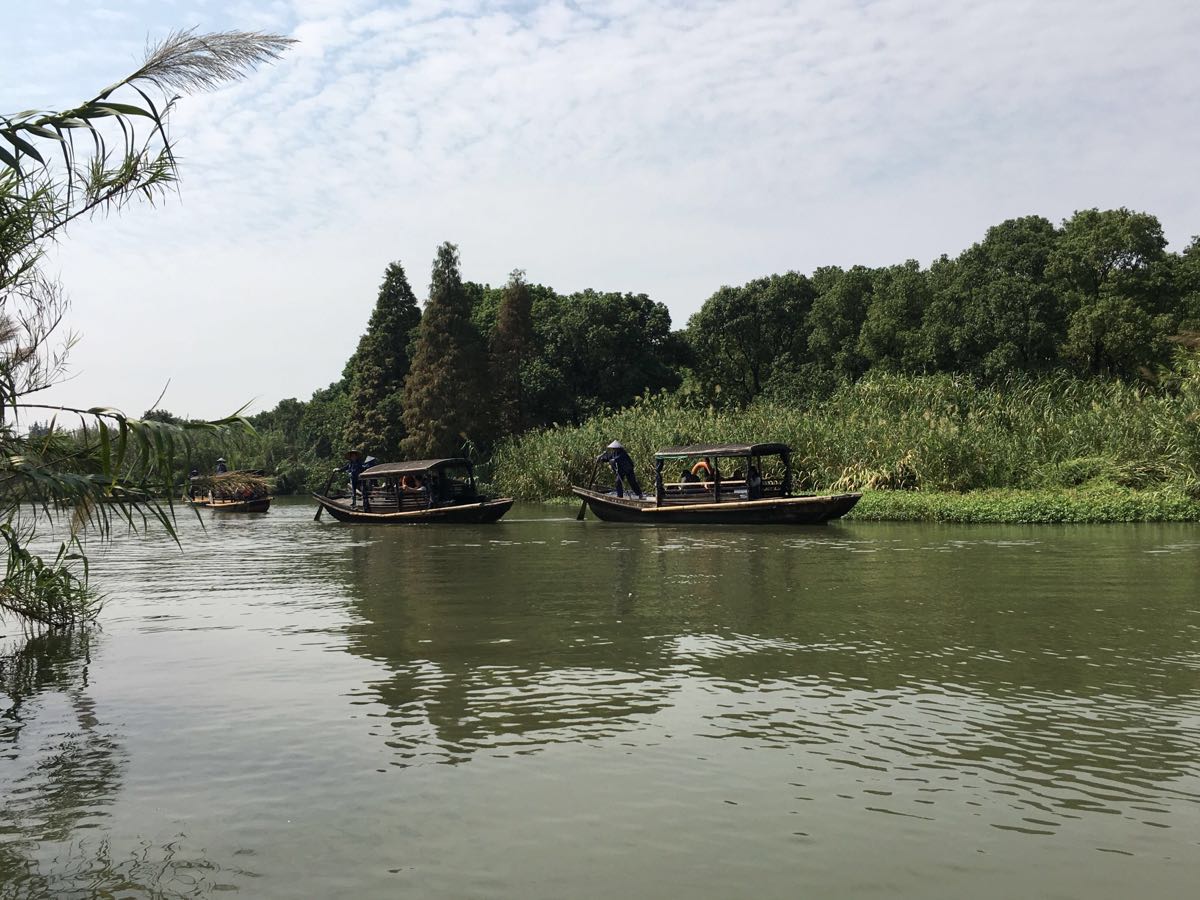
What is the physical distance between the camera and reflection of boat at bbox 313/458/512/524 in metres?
28.7

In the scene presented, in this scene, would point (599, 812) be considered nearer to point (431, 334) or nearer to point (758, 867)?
point (758, 867)

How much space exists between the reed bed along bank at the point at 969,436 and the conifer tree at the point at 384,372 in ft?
74.1

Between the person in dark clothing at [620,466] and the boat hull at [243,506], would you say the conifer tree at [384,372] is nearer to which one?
the boat hull at [243,506]

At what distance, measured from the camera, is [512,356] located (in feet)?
185

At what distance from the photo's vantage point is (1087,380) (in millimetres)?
41531

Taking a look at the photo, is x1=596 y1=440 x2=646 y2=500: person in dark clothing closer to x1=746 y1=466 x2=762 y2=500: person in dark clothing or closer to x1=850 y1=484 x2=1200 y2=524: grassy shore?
x1=746 y1=466 x2=762 y2=500: person in dark clothing

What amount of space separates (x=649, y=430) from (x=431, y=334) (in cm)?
2065

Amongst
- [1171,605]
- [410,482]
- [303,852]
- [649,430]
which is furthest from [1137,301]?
[303,852]

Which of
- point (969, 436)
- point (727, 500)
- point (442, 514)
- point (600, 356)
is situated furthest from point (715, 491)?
point (600, 356)

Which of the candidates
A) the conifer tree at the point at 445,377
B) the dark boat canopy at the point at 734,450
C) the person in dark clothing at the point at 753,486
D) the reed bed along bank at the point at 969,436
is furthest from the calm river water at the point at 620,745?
the conifer tree at the point at 445,377

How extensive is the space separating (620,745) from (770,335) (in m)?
51.3

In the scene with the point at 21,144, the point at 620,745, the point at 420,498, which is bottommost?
the point at 620,745

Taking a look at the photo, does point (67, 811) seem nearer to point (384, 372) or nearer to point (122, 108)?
point (122, 108)

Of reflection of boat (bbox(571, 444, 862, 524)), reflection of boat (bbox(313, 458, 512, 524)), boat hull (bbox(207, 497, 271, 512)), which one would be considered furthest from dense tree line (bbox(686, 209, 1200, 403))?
boat hull (bbox(207, 497, 271, 512))
